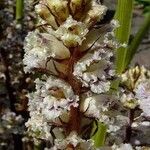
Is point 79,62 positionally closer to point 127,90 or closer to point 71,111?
point 71,111

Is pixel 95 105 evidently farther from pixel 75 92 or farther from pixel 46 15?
pixel 46 15

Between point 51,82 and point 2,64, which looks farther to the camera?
point 2,64

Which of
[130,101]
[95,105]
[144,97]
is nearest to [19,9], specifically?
[130,101]

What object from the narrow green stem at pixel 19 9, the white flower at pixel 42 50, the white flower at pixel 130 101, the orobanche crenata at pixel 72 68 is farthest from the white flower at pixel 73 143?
the narrow green stem at pixel 19 9

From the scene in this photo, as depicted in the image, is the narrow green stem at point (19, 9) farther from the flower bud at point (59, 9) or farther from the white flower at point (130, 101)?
the flower bud at point (59, 9)

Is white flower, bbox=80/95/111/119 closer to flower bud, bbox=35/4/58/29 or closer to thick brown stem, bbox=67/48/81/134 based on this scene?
thick brown stem, bbox=67/48/81/134

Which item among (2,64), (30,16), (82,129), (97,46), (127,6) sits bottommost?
(82,129)

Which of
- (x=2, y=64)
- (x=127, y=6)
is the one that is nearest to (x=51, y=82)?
(x=127, y=6)
